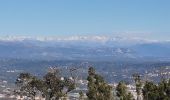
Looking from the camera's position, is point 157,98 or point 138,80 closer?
point 157,98

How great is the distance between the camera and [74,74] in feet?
348

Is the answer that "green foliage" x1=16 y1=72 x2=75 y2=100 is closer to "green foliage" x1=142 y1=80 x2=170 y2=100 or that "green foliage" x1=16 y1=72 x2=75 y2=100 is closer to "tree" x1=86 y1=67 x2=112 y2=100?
"tree" x1=86 y1=67 x2=112 y2=100

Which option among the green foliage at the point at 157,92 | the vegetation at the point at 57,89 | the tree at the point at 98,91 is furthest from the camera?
the tree at the point at 98,91

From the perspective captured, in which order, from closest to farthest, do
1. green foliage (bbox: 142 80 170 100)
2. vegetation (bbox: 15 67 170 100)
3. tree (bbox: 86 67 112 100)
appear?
green foliage (bbox: 142 80 170 100)
vegetation (bbox: 15 67 170 100)
tree (bbox: 86 67 112 100)

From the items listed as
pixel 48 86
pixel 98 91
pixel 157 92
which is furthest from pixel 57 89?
pixel 157 92

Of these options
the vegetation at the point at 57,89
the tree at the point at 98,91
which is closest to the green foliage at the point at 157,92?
the vegetation at the point at 57,89

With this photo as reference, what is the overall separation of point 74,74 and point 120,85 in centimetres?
1211

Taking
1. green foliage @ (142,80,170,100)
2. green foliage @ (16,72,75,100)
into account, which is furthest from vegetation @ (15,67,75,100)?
green foliage @ (142,80,170,100)

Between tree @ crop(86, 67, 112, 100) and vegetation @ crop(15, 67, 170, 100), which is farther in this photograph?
tree @ crop(86, 67, 112, 100)

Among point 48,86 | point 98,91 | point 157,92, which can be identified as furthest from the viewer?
point 98,91

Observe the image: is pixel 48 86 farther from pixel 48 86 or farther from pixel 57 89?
pixel 57 89

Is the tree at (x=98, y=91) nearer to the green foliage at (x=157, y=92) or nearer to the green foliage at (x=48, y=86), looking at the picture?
the green foliage at (x=48, y=86)

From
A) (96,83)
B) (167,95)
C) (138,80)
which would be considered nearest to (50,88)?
(96,83)

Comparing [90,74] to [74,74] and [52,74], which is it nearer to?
[74,74]
